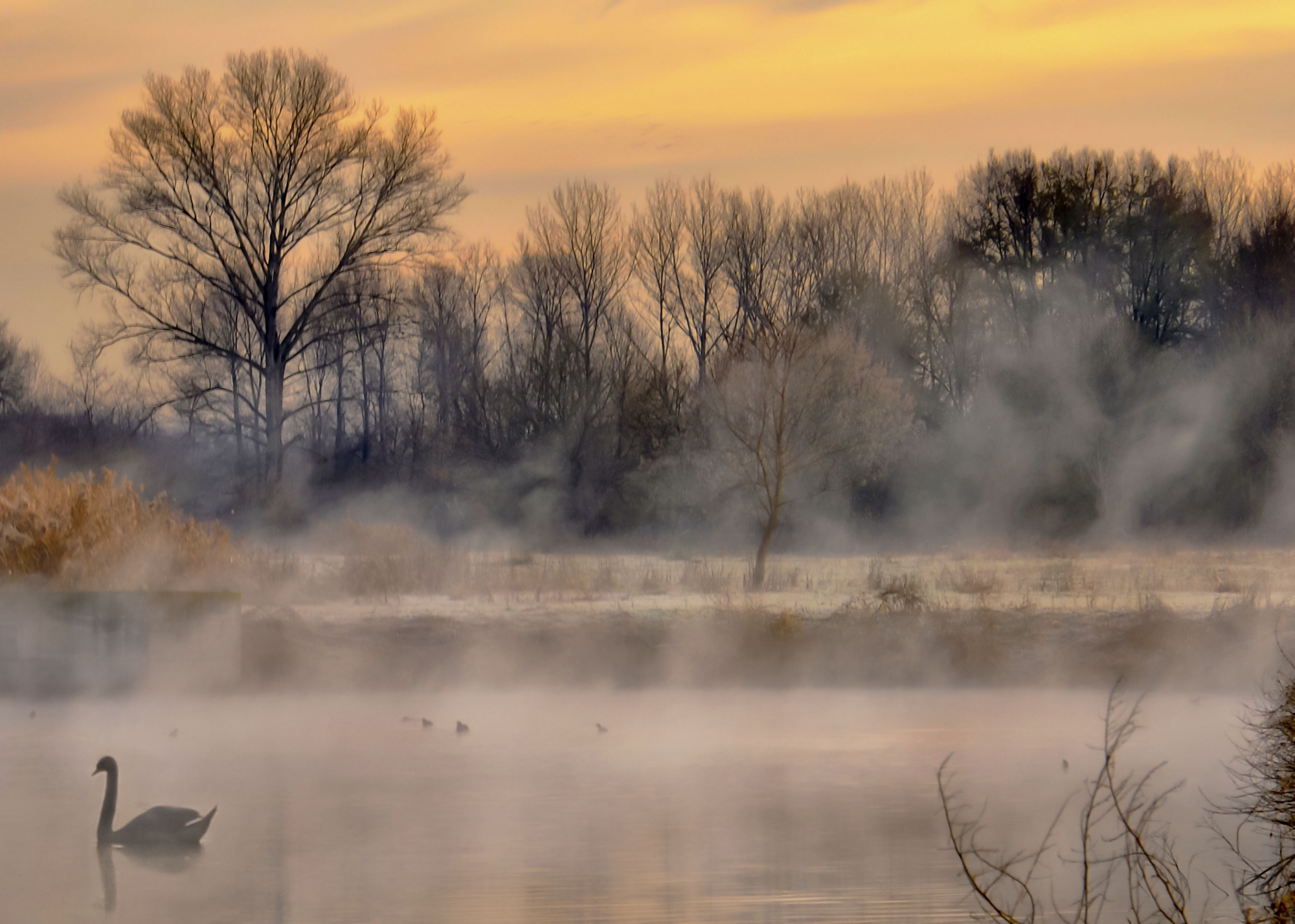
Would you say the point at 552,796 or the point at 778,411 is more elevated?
the point at 778,411

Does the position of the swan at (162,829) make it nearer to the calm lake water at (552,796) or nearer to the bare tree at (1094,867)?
the calm lake water at (552,796)

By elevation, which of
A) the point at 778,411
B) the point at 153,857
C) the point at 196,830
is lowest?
the point at 153,857

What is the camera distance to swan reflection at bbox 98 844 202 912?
10.2 meters

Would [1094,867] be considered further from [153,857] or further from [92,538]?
[92,538]

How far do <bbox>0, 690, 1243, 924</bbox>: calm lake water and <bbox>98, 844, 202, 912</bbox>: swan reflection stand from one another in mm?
30

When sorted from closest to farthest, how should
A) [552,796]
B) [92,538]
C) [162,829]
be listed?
[162,829]
[552,796]
[92,538]

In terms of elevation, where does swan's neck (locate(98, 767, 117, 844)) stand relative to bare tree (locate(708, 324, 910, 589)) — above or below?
below

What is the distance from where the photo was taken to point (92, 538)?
1980 cm

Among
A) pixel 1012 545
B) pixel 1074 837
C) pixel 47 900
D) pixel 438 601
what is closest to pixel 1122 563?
pixel 1012 545

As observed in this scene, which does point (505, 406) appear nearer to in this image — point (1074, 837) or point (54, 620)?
point (54, 620)

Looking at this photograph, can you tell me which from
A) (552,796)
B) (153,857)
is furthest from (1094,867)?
(153,857)

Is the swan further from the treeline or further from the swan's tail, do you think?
the treeline

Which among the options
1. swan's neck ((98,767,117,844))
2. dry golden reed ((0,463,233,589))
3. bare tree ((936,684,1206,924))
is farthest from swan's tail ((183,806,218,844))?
dry golden reed ((0,463,233,589))

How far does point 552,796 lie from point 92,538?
9.79 metres
